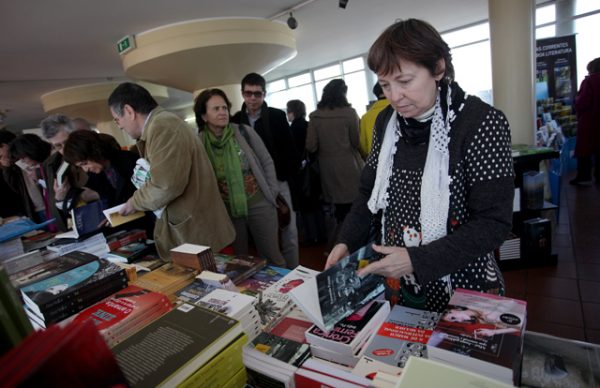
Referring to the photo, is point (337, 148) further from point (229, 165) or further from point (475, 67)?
point (475, 67)

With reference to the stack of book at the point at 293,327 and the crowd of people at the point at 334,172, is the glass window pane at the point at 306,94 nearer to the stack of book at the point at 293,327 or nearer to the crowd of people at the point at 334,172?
the crowd of people at the point at 334,172

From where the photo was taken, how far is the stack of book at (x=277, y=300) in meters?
1.02

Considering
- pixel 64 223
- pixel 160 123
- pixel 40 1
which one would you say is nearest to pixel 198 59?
pixel 40 1

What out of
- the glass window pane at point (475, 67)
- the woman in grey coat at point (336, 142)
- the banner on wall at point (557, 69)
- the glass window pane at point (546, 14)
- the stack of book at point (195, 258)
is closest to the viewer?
the stack of book at point (195, 258)

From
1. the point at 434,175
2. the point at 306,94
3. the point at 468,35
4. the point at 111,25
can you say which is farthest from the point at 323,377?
the point at 306,94

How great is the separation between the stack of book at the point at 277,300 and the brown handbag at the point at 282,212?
1.30 metres

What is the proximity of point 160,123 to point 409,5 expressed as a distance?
5.69 meters

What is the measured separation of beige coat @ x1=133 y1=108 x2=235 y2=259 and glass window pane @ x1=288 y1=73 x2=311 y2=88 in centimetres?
1096

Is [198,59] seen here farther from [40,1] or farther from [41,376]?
[41,376]

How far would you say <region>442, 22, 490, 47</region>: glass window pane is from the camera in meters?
8.51

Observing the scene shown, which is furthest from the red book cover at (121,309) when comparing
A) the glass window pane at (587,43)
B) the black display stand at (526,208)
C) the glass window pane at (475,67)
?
the glass window pane at (475,67)

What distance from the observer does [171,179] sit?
1.72 metres

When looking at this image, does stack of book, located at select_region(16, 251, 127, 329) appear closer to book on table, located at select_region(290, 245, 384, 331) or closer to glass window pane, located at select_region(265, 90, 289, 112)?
book on table, located at select_region(290, 245, 384, 331)

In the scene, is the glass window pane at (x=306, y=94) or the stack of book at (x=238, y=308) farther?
the glass window pane at (x=306, y=94)
